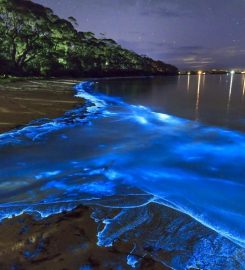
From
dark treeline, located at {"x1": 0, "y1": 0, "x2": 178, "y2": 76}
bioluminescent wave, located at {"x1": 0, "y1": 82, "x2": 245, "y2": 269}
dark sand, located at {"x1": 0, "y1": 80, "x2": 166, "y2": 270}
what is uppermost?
dark treeline, located at {"x1": 0, "y1": 0, "x2": 178, "y2": 76}

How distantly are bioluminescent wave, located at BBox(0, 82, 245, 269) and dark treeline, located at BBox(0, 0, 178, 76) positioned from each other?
3818cm

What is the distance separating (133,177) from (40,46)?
4973cm

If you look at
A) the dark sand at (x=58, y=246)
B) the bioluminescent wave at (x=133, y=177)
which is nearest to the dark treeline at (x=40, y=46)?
the bioluminescent wave at (x=133, y=177)

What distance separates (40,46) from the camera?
171ft

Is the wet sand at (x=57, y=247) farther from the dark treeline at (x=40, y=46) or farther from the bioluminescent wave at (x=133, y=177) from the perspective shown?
the dark treeline at (x=40, y=46)

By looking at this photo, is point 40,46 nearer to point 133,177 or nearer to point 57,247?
point 133,177

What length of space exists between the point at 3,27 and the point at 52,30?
1115 cm

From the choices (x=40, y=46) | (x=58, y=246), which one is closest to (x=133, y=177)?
(x=58, y=246)

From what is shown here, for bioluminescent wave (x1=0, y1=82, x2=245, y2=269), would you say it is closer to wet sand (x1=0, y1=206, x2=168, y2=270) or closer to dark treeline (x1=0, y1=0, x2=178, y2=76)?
wet sand (x1=0, y1=206, x2=168, y2=270)

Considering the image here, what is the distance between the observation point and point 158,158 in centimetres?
953

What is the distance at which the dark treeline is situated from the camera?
151 ft

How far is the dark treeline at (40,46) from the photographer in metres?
46.0

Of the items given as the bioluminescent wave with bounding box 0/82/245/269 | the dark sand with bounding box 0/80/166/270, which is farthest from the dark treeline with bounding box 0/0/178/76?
the dark sand with bounding box 0/80/166/270

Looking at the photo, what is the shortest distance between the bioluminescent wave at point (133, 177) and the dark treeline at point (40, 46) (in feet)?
125
